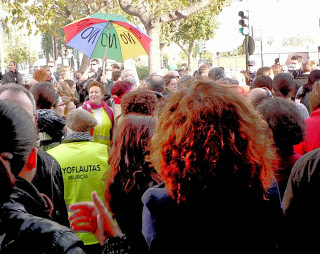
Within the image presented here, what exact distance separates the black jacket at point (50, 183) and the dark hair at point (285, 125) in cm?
142

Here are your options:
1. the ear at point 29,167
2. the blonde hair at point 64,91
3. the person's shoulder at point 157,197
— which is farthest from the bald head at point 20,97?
the blonde hair at point 64,91

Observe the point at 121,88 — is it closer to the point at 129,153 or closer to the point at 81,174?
the point at 81,174

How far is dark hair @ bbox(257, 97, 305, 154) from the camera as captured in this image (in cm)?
349

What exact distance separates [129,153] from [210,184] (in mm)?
1244

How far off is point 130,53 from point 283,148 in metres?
6.01

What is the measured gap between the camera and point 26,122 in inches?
69.9

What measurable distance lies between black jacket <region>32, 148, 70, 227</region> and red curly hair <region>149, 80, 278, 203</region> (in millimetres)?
1191

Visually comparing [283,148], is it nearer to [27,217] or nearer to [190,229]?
[190,229]

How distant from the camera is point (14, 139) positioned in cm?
168

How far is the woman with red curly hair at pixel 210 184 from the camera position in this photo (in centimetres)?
→ 207

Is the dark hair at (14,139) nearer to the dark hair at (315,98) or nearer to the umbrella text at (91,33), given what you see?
the dark hair at (315,98)

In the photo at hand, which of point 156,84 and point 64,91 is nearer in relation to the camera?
point 156,84

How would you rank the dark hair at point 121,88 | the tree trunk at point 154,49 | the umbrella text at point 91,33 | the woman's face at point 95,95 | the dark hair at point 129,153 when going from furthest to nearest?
1. the tree trunk at point 154,49
2. the umbrella text at point 91,33
3. the dark hair at point 121,88
4. the woman's face at point 95,95
5. the dark hair at point 129,153

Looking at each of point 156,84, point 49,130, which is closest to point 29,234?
point 49,130
